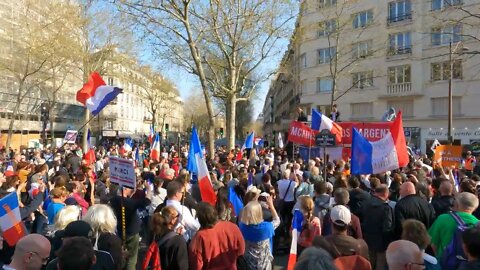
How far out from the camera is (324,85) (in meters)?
41.7

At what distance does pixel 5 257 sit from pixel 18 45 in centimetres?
2991

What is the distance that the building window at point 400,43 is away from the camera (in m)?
36.0

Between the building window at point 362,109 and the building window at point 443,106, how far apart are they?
5.13 m

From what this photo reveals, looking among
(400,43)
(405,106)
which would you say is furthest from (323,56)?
(405,106)

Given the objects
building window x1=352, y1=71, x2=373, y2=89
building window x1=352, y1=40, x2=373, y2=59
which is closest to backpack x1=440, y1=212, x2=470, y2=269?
building window x1=352, y1=40, x2=373, y2=59

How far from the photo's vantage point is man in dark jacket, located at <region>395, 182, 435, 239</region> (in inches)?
235

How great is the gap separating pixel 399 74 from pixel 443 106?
14.0 feet

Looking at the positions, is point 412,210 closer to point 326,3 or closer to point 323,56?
point 326,3

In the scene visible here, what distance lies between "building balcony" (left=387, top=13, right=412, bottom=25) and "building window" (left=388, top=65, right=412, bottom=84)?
3.66m

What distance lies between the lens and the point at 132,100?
9806 centimetres

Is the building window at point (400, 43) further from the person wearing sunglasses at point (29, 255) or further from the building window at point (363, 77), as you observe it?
the person wearing sunglasses at point (29, 255)

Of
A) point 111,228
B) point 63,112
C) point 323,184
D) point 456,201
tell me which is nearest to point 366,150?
point 323,184

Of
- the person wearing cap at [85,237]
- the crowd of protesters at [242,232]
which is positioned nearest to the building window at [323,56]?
the crowd of protesters at [242,232]

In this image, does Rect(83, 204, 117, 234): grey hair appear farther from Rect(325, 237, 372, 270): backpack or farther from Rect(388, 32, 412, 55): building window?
Rect(388, 32, 412, 55): building window
